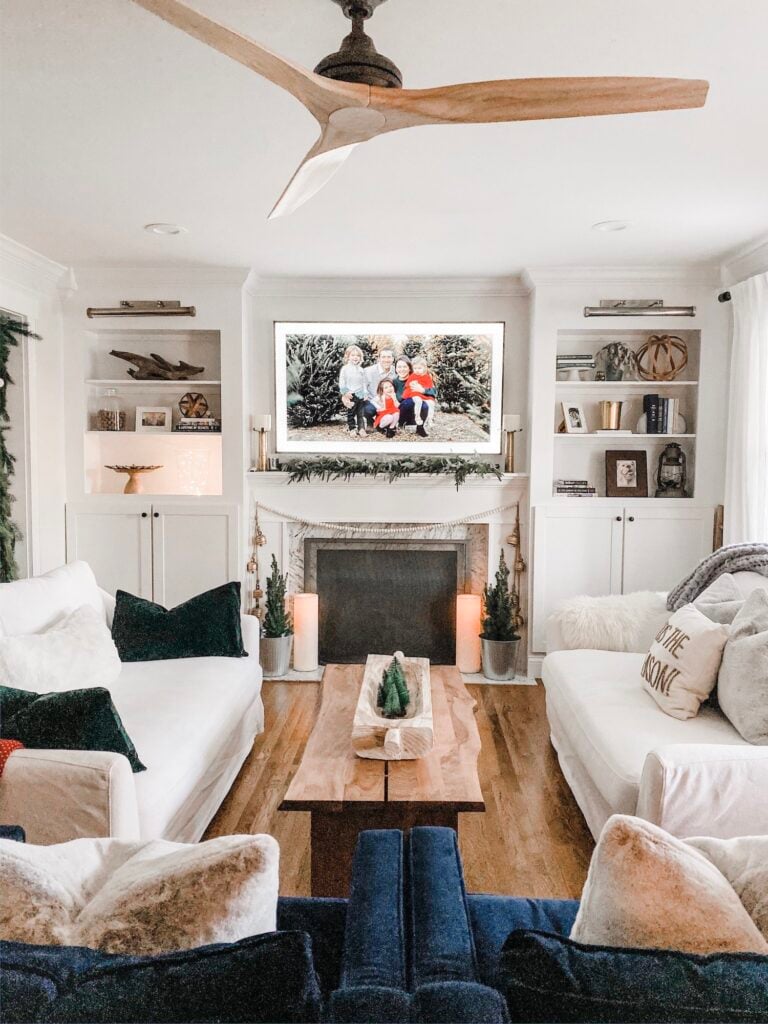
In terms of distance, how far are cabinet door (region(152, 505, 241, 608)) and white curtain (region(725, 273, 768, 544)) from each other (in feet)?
9.97

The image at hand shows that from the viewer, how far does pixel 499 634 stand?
459cm

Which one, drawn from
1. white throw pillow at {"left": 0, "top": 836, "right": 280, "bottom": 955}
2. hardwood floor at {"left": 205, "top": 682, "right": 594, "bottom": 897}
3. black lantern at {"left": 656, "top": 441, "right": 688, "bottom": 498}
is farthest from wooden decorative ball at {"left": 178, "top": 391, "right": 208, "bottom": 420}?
white throw pillow at {"left": 0, "top": 836, "right": 280, "bottom": 955}

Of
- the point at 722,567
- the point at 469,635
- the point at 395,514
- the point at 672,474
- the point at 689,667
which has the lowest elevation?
the point at 469,635

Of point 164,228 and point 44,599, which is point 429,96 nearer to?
point 44,599

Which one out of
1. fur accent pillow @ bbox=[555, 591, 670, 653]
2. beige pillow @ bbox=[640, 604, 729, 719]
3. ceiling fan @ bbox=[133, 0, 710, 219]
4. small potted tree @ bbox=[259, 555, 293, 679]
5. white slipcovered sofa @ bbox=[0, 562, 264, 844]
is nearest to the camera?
ceiling fan @ bbox=[133, 0, 710, 219]

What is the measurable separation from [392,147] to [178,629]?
2195 millimetres

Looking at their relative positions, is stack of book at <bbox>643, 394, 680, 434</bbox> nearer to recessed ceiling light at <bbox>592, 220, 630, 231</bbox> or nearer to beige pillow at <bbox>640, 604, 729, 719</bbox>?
recessed ceiling light at <bbox>592, 220, 630, 231</bbox>

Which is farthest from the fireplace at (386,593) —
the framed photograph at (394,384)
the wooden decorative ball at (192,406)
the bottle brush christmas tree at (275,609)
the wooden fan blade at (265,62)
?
the wooden fan blade at (265,62)

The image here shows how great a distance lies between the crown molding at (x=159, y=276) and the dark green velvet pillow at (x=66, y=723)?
127 inches

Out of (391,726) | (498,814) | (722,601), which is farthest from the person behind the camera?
(722,601)

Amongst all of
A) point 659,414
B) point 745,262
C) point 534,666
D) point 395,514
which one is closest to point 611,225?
point 745,262

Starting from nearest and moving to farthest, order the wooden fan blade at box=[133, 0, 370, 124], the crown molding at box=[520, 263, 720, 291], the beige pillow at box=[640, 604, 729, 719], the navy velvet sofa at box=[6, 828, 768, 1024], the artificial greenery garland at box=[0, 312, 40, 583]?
1. the navy velvet sofa at box=[6, 828, 768, 1024]
2. the wooden fan blade at box=[133, 0, 370, 124]
3. the beige pillow at box=[640, 604, 729, 719]
4. the artificial greenery garland at box=[0, 312, 40, 583]
5. the crown molding at box=[520, 263, 720, 291]

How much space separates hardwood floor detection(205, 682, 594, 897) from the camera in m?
2.46

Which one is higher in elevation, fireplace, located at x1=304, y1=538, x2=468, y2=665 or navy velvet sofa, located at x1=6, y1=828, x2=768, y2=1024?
navy velvet sofa, located at x1=6, y1=828, x2=768, y2=1024
